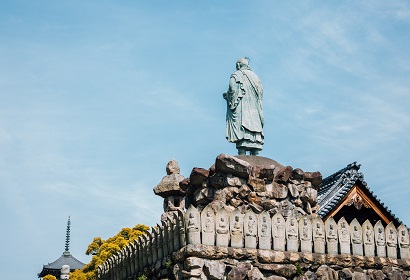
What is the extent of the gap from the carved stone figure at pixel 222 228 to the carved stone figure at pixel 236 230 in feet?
0.35

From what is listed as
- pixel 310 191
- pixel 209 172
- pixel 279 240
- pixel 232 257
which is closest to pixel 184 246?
pixel 232 257

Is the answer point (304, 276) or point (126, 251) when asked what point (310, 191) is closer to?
point (304, 276)

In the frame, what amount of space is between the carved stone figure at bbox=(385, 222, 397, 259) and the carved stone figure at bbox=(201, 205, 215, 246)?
3.88 meters

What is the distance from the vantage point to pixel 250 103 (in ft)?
59.5

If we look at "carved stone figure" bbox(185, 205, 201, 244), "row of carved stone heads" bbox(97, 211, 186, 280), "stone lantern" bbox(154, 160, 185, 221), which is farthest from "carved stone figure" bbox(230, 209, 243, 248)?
"stone lantern" bbox(154, 160, 185, 221)

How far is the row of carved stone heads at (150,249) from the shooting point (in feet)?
45.9

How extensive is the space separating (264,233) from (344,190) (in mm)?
9070

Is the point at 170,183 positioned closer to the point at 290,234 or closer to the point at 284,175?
the point at 284,175

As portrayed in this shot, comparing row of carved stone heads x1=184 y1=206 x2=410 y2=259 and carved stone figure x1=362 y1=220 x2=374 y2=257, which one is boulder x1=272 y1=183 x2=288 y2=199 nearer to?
row of carved stone heads x1=184 y1=206 x2=410 y2=259

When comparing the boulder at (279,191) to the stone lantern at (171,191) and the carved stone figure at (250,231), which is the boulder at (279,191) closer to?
the carved stone figure at (250,231)

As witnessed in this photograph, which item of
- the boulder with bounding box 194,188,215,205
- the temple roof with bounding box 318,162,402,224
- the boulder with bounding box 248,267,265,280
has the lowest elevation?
the boulder with bounding box 248,267,265,280

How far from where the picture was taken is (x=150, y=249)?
50.3ft

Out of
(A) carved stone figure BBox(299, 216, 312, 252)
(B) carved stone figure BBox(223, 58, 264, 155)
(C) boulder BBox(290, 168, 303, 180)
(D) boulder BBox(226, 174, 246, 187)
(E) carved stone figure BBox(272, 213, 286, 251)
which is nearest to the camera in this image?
(E) carved stone figure BBox(272, 213, 286, 251)

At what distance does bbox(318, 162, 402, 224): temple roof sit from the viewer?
22.4 meters
